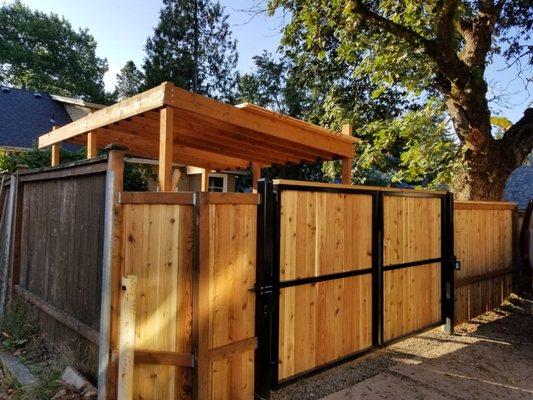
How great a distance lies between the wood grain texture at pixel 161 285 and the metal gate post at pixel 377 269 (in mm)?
2157

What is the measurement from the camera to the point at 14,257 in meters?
4.97

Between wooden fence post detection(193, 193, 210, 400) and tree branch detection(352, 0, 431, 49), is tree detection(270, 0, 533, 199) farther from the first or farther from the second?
wooden fence post detection(193, 193, 210, 400)

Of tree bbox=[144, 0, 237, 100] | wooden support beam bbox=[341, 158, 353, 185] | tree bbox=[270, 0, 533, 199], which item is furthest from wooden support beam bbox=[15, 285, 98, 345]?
tree bbox=[144, 0, 237, 100]

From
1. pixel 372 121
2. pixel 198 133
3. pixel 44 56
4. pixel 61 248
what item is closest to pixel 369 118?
pixel 372 121

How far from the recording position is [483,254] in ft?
19.6

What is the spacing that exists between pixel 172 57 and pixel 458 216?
1917 cm

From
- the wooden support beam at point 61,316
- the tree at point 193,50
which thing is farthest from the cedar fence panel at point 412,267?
the tree at point 193,50

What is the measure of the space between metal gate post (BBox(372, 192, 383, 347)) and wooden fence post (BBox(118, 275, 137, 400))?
98.0 inches

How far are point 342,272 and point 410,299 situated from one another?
1.30 meters

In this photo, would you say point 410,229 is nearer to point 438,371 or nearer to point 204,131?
point 438,371

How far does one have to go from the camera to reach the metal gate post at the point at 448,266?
16.5 ft

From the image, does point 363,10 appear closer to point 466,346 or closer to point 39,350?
point 466,346

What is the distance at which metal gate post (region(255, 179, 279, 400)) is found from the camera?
3109mm

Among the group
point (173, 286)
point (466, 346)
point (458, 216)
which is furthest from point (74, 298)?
point (458, 216)
